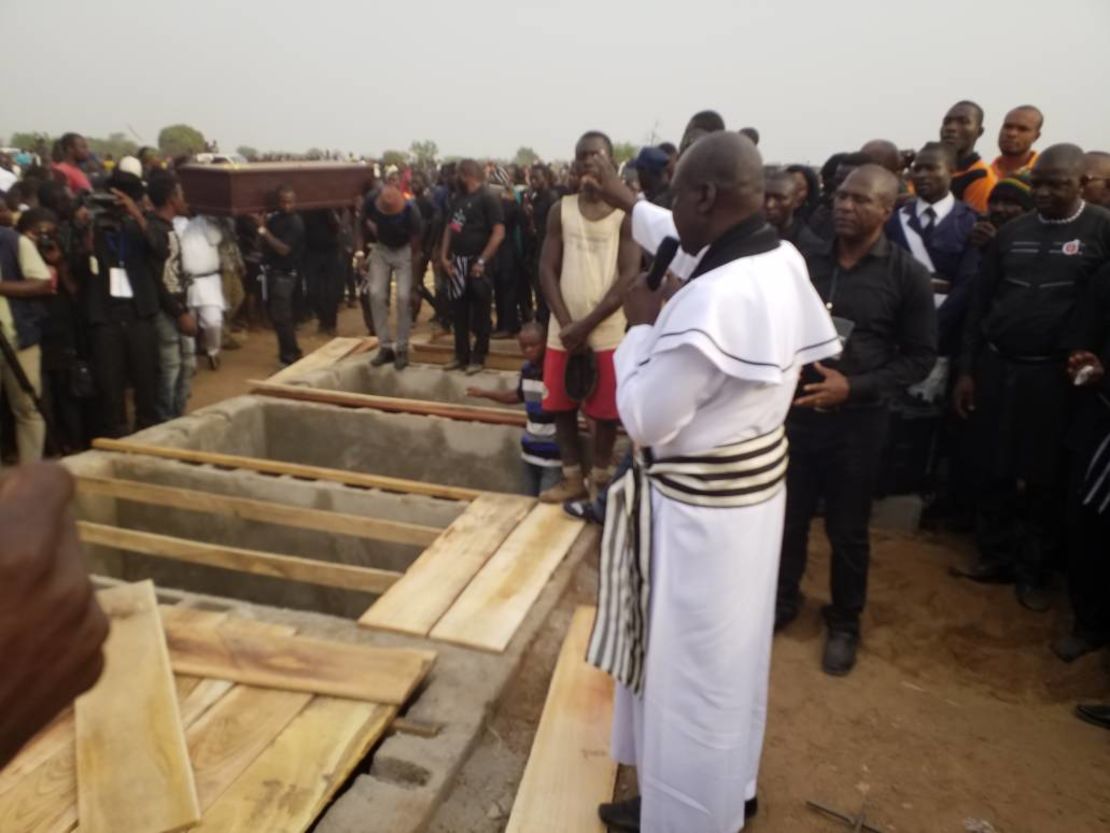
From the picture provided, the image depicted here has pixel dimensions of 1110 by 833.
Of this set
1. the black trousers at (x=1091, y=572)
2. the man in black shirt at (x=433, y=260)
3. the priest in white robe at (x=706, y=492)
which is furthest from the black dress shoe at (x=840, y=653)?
the man in black shirt at (x=433, y=260)

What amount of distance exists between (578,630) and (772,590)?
1.26 metres

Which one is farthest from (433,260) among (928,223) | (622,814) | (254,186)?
(622,814)

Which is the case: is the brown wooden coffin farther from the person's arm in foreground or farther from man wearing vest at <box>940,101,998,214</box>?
the person's arm in foreground

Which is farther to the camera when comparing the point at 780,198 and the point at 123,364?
the point at 123,364

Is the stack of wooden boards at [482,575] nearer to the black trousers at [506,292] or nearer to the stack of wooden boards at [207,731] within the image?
the stack of wooden boards at [207,731]

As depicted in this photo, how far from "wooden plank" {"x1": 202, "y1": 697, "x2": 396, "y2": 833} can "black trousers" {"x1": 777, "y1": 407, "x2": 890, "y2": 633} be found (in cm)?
200

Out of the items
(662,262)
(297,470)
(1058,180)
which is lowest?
(297,470)

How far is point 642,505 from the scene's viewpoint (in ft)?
7.06

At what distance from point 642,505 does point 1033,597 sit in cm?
307

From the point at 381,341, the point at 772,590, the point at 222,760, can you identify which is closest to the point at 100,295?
the point at 381,341

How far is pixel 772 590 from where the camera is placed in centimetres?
222

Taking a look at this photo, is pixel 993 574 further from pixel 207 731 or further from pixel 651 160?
pixel 207 731

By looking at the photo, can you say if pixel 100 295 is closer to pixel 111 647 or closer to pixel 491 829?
pixel 111 647

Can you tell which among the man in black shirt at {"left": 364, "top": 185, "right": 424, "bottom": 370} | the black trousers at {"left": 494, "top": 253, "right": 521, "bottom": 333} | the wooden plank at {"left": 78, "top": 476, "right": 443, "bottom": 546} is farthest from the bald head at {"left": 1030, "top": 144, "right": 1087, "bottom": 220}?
the black trousers at {"left": 494, "top": 253, "right": 521, "bottom": 333}
